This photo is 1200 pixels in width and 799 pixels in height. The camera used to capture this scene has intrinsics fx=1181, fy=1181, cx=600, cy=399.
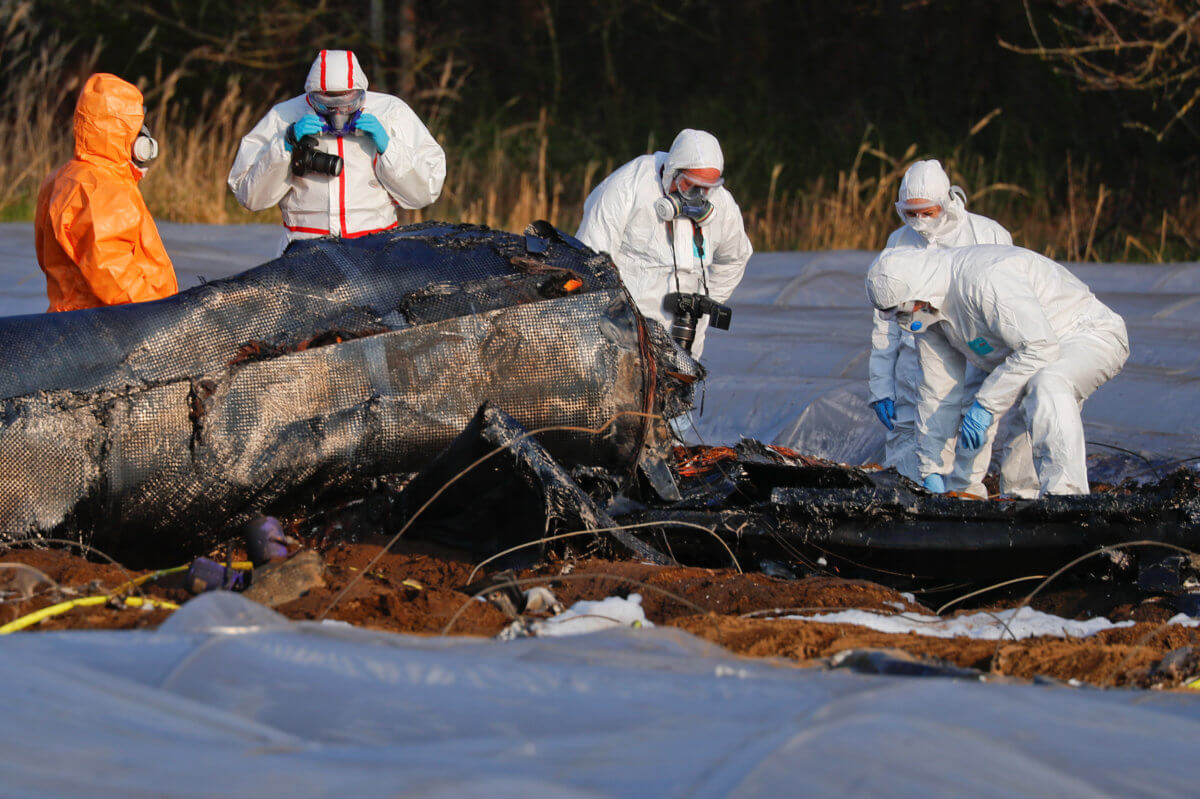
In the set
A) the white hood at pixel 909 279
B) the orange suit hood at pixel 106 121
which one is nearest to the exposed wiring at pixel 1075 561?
the white hood at pixel 909 279

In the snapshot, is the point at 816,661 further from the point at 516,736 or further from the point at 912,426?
the point at 912,426

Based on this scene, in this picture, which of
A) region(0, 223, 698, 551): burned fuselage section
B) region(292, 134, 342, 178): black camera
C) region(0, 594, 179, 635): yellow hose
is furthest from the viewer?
region(292, 134, 342, 178): black camera

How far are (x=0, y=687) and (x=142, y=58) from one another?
17327 millimetres

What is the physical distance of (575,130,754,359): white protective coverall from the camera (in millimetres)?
5797

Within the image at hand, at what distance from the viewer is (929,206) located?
19.3 feet

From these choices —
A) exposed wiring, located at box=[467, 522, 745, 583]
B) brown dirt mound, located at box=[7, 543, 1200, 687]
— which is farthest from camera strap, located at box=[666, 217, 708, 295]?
brown dirt mound, located at box=[7, 543, 1200, 687]

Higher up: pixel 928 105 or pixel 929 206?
pixel 928 105

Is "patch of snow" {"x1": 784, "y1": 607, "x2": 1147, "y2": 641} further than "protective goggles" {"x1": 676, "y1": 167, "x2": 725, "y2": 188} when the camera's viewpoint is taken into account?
No

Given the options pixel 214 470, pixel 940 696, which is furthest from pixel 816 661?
pixel 214 470

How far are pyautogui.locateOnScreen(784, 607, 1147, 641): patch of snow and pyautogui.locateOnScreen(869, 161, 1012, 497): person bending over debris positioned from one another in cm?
252

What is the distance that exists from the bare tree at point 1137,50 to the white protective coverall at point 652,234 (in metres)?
4.41

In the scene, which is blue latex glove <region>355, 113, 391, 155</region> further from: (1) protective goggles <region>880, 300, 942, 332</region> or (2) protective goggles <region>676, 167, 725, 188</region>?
(1) protective goggles <region>880, 300, 942, 332</region>

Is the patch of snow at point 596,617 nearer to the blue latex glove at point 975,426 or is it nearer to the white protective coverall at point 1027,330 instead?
the white protective coverall at point 1027,330

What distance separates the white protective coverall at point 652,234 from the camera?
19.0 feet
